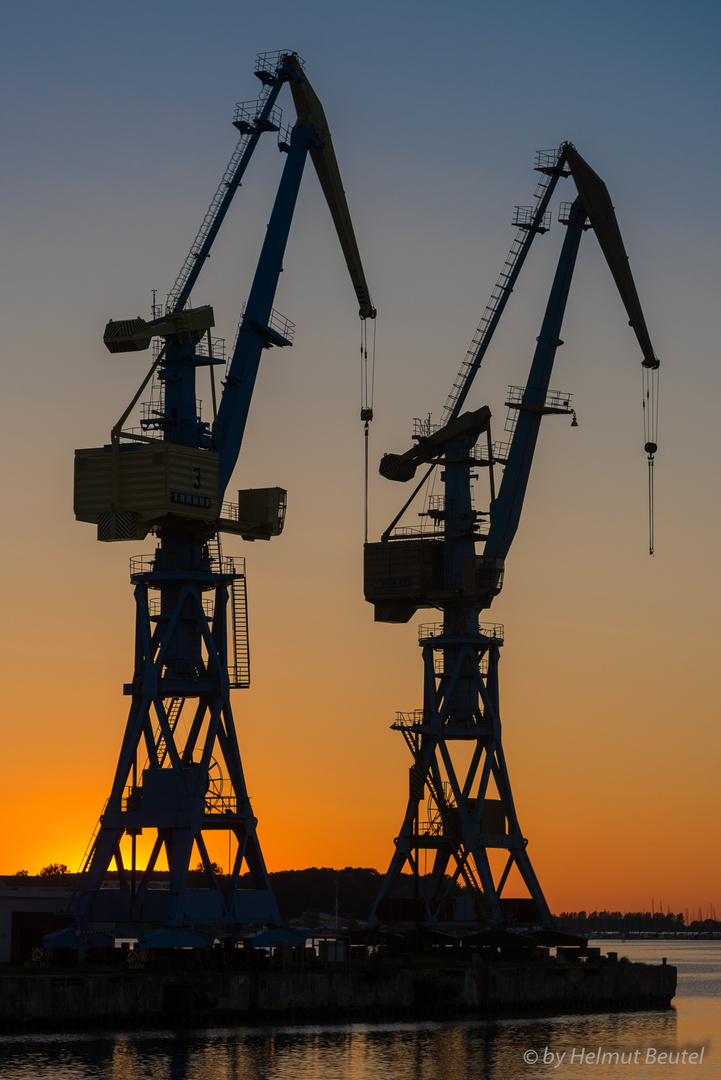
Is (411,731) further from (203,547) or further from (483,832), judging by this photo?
(203,547)

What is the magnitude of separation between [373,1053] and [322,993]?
6.97m

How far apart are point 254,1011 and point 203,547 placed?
72.7 feet

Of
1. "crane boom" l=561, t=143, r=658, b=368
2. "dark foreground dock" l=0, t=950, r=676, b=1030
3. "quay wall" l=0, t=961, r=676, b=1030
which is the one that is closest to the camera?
"quay wall" l=0, t=961, r=676, b=1030

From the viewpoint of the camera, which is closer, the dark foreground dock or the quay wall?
the quay wall

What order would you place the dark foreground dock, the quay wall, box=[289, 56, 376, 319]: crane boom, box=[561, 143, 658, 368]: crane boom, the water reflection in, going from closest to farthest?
the water reflection → the quay wall → the dark foreground dock → box=[289, 56, 376, 319]: crane boom → box=[561, 143, 658, 368]: crane boom

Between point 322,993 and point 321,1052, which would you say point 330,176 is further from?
point 321,1052

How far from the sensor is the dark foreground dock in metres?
71.2

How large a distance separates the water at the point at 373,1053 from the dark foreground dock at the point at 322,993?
109 centimetres

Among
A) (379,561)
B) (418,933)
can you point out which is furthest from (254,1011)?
(379,561)

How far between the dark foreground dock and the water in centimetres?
109

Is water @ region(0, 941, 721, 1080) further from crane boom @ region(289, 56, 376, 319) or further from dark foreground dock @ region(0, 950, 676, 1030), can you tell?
crane boom @ region(289, 56, 376, 319)

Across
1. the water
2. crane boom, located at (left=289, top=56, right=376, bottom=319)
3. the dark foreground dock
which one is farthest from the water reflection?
crane boom, located at (left=289, top=56, right=376, bottom=319)

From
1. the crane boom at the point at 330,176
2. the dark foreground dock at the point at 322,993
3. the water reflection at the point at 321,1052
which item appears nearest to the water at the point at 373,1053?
the water reflection at the point at 321,1052

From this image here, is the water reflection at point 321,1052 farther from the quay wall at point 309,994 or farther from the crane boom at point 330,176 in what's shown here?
the crane boom at point 330,176
